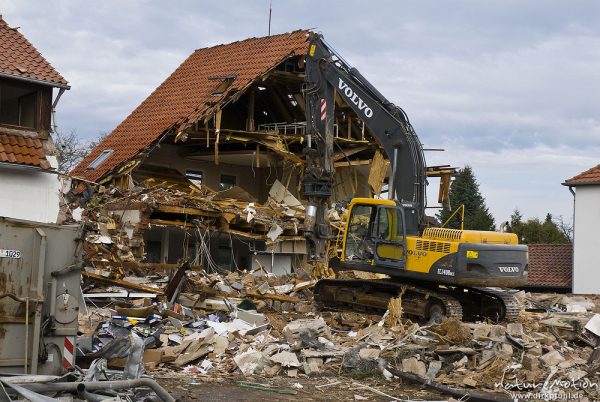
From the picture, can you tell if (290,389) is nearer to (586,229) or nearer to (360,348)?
(360,348)

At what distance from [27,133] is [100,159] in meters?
9.77

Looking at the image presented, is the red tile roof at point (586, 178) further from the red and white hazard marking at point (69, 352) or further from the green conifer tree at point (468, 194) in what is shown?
the red and white hazard marking at point (69, 352)

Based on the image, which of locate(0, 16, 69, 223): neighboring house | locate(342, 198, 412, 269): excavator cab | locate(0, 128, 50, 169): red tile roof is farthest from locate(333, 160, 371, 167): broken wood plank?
locate(0, 128, 50, 169): red tile roof

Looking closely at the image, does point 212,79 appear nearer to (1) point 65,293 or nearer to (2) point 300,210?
(2) point 300,210

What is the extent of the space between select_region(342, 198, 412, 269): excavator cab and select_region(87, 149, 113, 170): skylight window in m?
13.3

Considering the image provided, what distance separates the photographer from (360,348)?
13.7 metres

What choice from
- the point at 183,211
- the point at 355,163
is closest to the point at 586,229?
the point at 355,163

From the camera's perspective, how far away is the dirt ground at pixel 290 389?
438 inches

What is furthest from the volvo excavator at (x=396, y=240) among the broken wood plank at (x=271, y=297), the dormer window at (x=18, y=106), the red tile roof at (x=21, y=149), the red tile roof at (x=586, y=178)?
the red tile roof at (x=586, y=178)

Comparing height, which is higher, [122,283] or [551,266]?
[551,266]

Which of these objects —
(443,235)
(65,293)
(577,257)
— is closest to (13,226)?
(65,293)

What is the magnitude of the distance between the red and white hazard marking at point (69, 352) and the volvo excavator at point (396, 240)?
8.46m

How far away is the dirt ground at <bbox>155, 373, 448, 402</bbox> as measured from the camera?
11.1m

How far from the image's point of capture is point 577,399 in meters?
11.5
